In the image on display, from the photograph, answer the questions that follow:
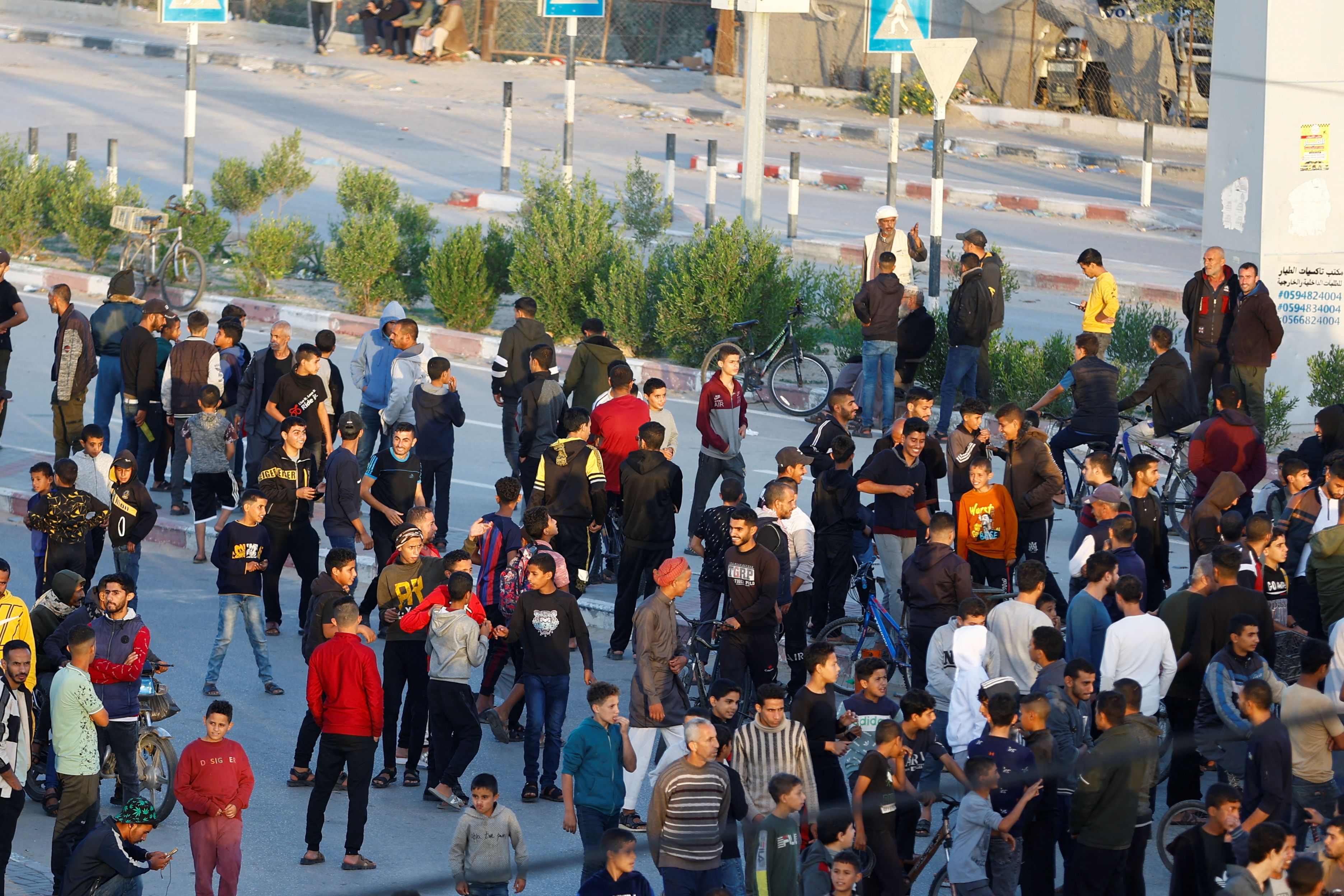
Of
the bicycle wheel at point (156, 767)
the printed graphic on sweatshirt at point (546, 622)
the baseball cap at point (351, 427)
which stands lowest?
the bicycle wheel at point (156, 767)

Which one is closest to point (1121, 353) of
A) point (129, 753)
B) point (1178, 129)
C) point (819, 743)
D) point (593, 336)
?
point (593, 336)

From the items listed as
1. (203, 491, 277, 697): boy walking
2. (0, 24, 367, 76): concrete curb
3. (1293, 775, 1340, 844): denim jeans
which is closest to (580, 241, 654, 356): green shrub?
(203, 491, 277, 697): boy walking

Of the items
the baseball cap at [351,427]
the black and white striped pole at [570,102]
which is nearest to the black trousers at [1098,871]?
the baseball cap at [351,427]

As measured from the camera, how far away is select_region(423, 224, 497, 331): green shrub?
1833 cm

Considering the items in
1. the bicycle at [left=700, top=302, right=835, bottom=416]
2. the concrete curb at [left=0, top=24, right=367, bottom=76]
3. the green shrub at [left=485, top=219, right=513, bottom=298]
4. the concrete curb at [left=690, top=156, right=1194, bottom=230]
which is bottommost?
the bicycle at [left=700, top=302, right=835, bottom=416]

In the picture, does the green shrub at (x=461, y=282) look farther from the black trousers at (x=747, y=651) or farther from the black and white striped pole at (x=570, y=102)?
the black trousers at (x=747, y=651)

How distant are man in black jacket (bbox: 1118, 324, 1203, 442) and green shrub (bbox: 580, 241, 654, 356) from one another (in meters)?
5.99

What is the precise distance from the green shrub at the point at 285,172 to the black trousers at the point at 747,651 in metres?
13.9

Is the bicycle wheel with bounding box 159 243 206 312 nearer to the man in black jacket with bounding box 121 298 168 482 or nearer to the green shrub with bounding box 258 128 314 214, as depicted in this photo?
the green shrub with bounding box 258 128 314 214

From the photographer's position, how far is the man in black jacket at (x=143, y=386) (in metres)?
13.1

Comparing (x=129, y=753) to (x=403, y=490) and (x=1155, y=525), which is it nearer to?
(x=403, y=490)

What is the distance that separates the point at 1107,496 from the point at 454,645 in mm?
3969

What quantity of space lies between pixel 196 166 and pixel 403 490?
1589 cm

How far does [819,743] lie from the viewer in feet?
27.2
